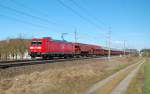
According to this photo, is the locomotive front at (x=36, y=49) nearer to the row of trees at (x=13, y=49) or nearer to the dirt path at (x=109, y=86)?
the dirt path at (x=109, y=86)

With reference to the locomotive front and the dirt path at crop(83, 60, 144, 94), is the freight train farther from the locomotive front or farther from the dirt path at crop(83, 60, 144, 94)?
the dirt path at crop(83, 60, 144, 94)

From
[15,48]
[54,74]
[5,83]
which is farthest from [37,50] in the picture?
[15,48]

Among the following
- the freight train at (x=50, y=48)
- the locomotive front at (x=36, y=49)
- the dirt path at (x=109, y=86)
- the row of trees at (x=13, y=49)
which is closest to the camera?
the dirt path at (x=109, y=86)

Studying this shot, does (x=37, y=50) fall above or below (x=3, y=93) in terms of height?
above

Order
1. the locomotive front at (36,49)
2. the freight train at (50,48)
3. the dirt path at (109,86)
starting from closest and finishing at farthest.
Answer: the dirt path at (109,86), the locomotive front at (36,49), the freight train at (50,48)

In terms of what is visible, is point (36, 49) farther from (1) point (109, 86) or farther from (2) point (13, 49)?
(2) point (13, 49)

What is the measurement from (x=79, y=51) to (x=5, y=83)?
4838 cm

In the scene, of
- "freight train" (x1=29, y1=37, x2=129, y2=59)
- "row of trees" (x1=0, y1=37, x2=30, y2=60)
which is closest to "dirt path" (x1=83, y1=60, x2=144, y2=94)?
"freight train" (x1=29, y1=37, x2=129, y2=59)

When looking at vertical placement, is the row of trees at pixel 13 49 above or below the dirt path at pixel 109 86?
above

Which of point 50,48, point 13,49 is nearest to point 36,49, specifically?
point 50,48

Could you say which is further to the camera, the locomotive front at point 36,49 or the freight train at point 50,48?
the freight train at point 50,48

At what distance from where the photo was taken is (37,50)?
42.4 metres

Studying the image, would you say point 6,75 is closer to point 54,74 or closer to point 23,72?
point 23,72

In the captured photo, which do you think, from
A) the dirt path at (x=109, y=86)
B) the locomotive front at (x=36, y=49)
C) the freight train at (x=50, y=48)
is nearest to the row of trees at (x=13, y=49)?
the freight train at (x=50, y=48)
